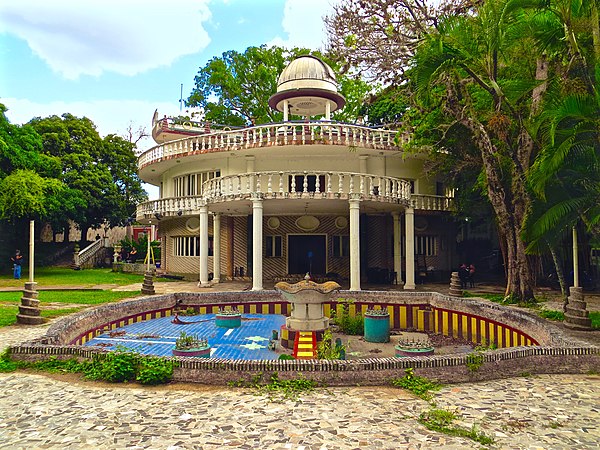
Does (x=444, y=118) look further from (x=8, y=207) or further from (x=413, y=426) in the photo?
(x=8, y=207)

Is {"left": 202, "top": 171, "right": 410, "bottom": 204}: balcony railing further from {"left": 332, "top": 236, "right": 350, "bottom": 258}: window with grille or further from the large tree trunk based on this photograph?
{"left": 332, "top": 236, "right": 350, "bottom": 258}: window with grille

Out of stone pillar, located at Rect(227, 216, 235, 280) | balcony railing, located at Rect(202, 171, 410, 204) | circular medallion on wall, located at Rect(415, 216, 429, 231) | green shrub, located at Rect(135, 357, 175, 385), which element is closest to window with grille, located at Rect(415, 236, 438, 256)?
Result: circular medallion on wall, located at Rect(415, 216, 429, 231)

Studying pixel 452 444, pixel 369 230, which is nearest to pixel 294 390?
pixel 452 444

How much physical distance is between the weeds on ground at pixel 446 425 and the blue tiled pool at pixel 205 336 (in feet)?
18.1

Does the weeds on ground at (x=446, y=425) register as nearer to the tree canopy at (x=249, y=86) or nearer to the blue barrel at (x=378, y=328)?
the blue barrel at (x=378, y=328)

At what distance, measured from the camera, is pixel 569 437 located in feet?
18.1

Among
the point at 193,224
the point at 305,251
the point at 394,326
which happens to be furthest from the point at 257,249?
the point at 193,224

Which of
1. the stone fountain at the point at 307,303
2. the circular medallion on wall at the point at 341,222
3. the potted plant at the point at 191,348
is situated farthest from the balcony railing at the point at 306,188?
the potted plant at the point at 191,348

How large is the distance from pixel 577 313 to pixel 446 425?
25.3 ft

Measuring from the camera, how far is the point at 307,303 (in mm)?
12375

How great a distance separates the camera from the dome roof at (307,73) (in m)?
25.2

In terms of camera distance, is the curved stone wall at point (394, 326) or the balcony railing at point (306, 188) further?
the balcony railing at point (306, 188)

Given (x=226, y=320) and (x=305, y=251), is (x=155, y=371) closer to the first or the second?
(x=226, y=320)

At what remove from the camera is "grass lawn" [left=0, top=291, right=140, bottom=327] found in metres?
13.8
